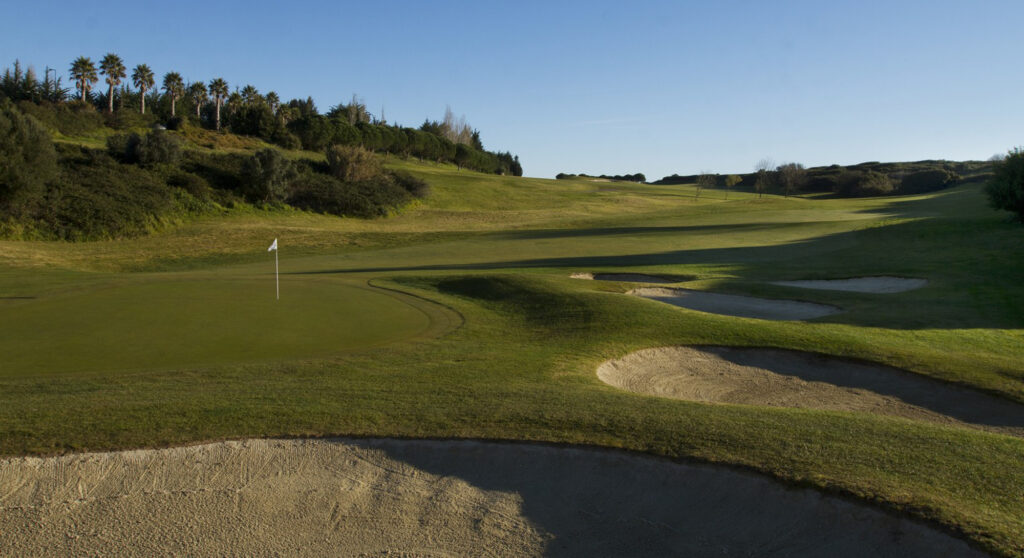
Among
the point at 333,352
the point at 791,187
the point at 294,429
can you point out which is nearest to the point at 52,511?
the point at 294,429

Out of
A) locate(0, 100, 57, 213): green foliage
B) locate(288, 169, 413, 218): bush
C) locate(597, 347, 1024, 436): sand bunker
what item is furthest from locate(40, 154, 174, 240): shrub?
locate(597, 347, 1024, 436): sand bunker

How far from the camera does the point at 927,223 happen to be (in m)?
37.2

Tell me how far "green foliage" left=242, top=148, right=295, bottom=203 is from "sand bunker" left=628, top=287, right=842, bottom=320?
35.9 m

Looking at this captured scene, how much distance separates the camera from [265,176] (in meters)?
47.1

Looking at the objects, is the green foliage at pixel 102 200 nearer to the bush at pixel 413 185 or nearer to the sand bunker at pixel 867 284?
the bush at pixel 413 185

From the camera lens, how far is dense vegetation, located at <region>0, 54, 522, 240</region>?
112ft

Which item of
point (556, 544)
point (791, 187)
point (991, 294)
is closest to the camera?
point (556, 544)

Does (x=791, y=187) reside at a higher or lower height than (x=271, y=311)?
higher

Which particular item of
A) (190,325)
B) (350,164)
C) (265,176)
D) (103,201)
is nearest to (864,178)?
(350,164)

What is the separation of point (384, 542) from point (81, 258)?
29.9 m

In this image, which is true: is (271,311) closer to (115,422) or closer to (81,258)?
(115,422)

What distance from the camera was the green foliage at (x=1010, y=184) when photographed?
30750 millimetres

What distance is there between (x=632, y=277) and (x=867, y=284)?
23.9ft

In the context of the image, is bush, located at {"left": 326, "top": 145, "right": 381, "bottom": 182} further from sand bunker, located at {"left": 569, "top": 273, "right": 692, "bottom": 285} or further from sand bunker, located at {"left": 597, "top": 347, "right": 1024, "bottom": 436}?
sand bunker, located at {"left": 597, "top": 347, "right": 1024, "bottom": 436}
